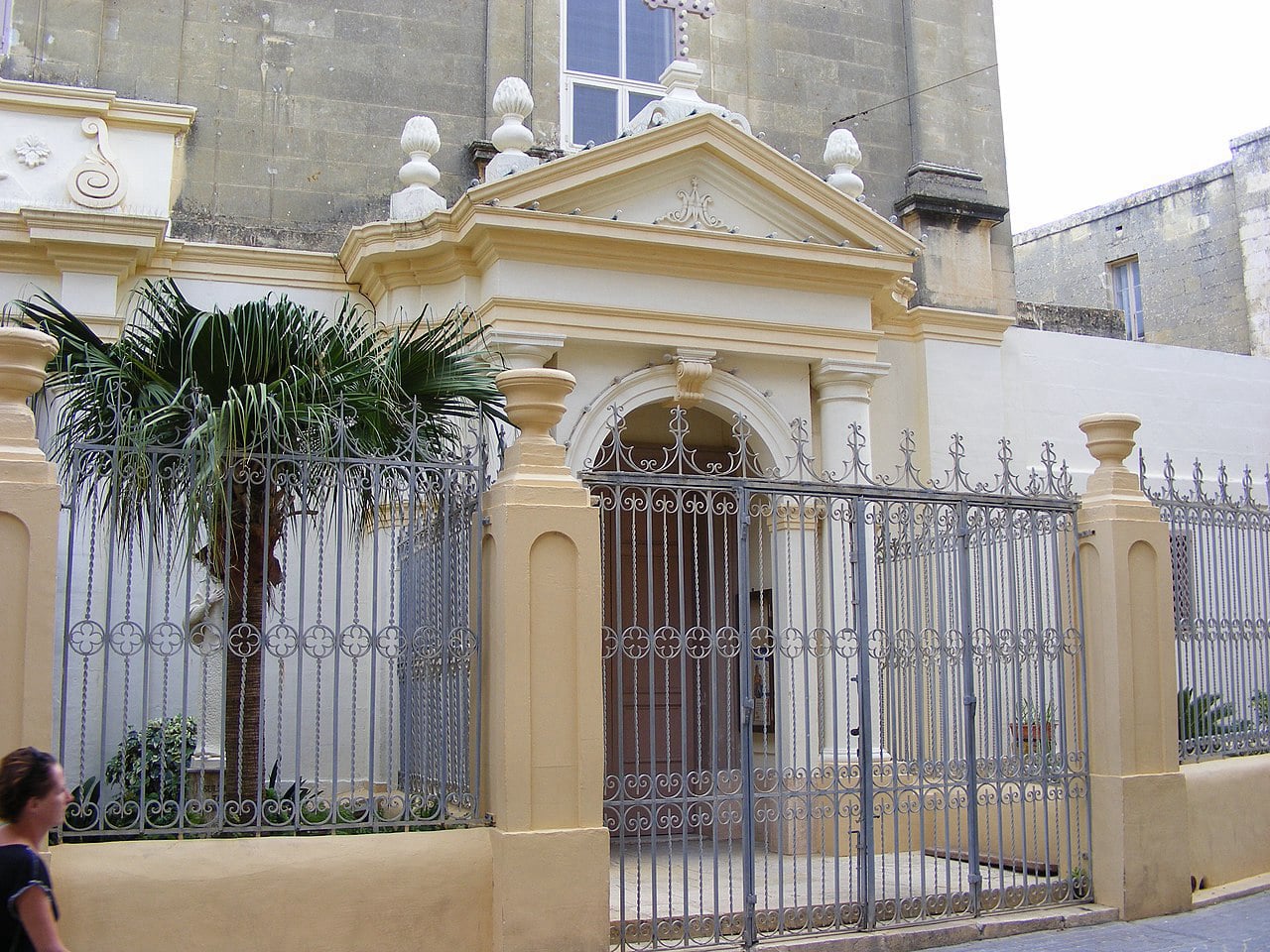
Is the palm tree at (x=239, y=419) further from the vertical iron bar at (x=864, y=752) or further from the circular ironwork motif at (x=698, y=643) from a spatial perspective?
the vertical iron bar at (x=864, y=752)

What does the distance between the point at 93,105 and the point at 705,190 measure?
4.64 meters

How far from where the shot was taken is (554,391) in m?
6.74

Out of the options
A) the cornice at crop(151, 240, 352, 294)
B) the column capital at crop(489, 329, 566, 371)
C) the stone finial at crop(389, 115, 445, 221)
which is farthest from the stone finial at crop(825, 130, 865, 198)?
the cornice at crop(151, 240, 352, 294)

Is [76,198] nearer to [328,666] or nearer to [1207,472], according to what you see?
[328,666]

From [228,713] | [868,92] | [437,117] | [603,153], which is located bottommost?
[228,713]

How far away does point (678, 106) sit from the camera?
10.7 m

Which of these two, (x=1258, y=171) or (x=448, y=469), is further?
(x=1258, y=171)

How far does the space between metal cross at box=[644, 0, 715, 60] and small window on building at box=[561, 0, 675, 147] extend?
328 mm

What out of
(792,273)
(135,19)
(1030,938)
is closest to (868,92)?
(792,273)

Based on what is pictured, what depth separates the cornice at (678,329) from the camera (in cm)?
974

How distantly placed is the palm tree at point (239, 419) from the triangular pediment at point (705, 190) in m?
2.93

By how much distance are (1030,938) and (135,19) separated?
9351mm

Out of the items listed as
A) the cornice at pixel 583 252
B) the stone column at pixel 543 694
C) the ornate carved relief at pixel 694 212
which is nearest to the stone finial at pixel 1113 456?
the cornice at pixel 583 252

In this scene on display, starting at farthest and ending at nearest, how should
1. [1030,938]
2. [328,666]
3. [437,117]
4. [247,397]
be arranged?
[437,117], [328,666], [1030,938], [247,397]
